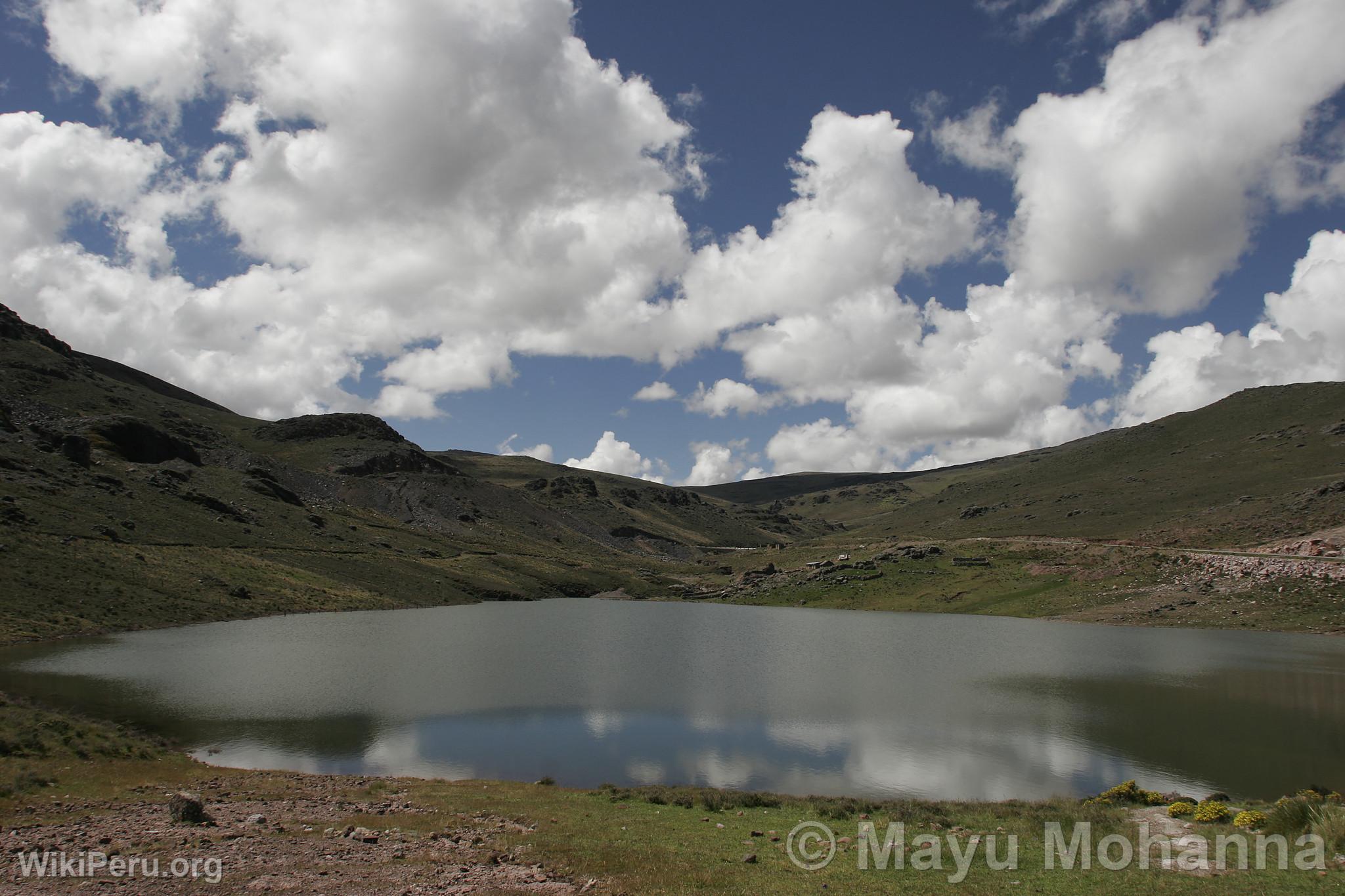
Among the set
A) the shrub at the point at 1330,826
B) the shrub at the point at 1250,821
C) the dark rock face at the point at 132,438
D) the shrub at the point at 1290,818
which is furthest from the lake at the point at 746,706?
the dark rock face at the point at 132,438

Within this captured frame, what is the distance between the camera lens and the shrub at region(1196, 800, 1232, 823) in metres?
22.0

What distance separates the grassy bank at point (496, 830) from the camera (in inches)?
639

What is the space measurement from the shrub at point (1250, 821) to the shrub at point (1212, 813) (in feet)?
2.56

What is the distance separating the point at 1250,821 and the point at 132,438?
21466 centimetres

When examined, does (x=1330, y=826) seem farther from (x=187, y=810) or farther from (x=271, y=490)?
(x=271, y=490)

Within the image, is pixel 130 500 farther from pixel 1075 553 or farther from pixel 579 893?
pixel 1075 553

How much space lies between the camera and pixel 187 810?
20188 mm

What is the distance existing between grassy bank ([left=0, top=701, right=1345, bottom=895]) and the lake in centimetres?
505

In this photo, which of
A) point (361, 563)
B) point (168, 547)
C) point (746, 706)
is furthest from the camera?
point (361, 563)

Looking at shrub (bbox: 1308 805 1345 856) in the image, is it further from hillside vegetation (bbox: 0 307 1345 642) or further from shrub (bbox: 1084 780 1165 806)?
hillside vegetation (bbox: 0 307 1345 642)

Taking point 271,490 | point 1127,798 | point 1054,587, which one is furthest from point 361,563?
point 1127,798

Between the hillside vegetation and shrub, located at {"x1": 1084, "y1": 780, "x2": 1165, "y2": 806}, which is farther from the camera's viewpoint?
the hillside vegetation

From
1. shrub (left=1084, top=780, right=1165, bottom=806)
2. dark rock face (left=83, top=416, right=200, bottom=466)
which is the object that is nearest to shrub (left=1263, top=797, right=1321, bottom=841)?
shrub (left=1084, top=780, right=1165, bottom=806)

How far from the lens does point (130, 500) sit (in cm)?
12850
